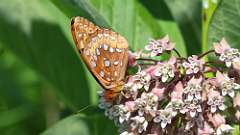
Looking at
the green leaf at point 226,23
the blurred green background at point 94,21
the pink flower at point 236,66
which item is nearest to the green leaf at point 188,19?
the blurred green background at point 94,21

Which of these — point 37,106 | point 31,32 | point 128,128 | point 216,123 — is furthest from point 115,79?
point 37,106

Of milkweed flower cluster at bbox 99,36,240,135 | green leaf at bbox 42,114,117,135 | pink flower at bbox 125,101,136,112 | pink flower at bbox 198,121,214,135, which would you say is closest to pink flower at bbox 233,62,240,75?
milkweed flower cluster at bbox 99,36,240,135

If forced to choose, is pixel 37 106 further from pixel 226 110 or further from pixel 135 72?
pixel 226 110

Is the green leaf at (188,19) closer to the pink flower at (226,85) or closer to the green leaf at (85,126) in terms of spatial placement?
the green leaf at (85,126)

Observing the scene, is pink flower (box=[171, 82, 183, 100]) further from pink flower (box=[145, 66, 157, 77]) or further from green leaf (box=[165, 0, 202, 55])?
green leaf (box=[165, 0, 202, 55])

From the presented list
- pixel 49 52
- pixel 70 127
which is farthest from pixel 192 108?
pixel 49 52

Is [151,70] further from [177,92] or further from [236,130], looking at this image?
[236,130]
